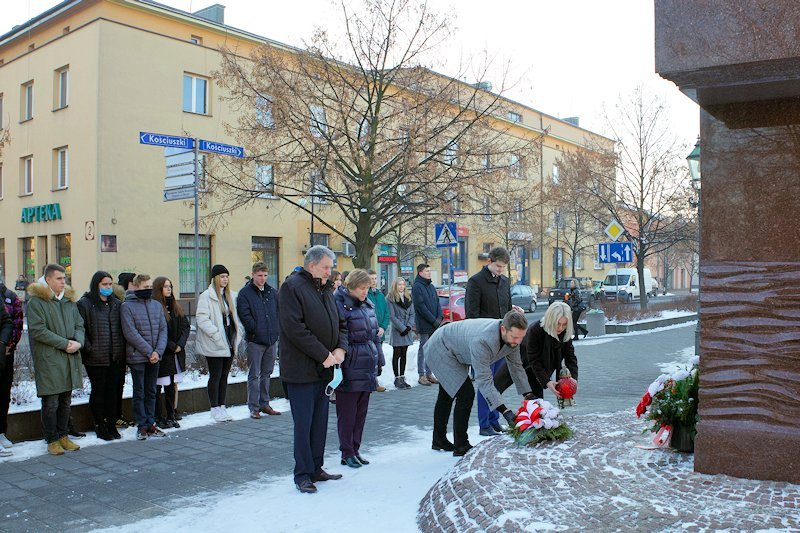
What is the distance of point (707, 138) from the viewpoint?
5246mm

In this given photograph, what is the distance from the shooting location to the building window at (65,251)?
26859mm

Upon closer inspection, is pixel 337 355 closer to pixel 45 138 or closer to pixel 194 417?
pixel 194 417

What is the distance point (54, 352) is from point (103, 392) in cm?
77

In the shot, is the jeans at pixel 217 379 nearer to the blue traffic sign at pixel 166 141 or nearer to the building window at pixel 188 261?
the blue traffic sign at pixel 166 141

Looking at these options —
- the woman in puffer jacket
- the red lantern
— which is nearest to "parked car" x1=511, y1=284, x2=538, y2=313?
the red lantern

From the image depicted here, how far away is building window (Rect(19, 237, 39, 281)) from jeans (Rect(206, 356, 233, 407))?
2408 cm

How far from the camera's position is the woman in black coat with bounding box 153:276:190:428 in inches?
326

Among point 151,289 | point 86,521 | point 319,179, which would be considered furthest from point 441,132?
point 86,521

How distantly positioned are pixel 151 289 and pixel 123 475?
99.8 inches

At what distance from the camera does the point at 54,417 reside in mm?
7180

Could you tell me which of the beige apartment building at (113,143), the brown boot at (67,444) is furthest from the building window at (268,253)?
the brown boot at (67,444)

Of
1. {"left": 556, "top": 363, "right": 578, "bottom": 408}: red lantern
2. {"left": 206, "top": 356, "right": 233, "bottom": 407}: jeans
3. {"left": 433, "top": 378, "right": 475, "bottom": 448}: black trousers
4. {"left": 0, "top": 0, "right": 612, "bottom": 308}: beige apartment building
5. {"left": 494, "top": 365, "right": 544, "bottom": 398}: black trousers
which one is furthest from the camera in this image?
{"left": 0, "top": 0, "right": 612, "bottom": 308}: beige apartment building

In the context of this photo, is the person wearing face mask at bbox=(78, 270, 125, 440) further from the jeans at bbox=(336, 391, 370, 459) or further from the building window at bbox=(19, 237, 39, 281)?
the building window at bbox=(19, 237, 39, 281)

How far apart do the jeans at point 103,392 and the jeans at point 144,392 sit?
20 centimetres
